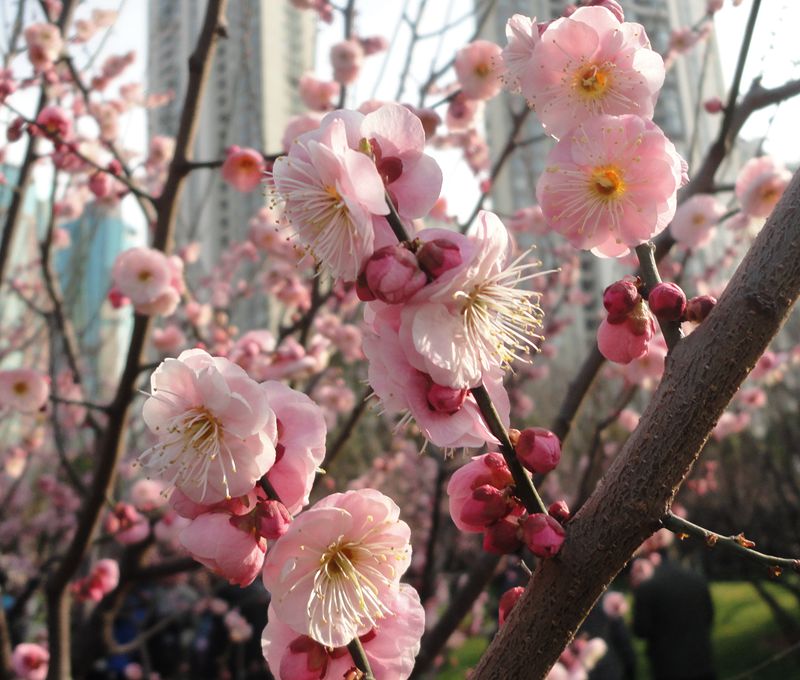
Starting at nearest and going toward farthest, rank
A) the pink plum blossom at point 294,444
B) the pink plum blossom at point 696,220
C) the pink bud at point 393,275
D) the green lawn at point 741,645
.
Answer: the pink bud at point 393,275, the pink plum blossom at point 294,444, the pink plum blossom at point 696,220, the green lawn at point 741,645

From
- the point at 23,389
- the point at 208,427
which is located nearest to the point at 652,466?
the point at 208,427

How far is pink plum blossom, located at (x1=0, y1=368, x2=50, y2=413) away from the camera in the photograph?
272 centimetres

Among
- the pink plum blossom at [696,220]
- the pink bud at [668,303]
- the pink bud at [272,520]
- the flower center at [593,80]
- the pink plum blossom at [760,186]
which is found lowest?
the pink bud at [272,520]

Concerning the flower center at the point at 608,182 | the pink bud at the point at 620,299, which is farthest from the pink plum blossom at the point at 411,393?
the flower center at the point at 608,182

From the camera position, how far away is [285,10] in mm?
11070

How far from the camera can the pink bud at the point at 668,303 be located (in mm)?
788

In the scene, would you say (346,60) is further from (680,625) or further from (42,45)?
(680,625)

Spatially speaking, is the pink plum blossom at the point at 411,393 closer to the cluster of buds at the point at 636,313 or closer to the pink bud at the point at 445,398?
the pink bud at the point at 445,398

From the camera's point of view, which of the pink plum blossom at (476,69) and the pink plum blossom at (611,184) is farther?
the pink plum blossom at (476,69)

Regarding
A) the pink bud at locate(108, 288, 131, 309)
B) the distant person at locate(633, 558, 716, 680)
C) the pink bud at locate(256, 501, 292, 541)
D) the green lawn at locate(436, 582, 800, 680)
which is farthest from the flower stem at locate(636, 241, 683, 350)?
the green lawn at locate(436, 582, 800, 680)

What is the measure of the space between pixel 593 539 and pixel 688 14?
4.83 metres

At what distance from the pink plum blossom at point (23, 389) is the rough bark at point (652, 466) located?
8.10 ft

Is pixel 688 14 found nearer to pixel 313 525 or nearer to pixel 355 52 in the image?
pixel 355 52

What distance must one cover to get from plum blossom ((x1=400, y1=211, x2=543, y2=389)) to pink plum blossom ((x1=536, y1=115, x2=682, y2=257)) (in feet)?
0.57
